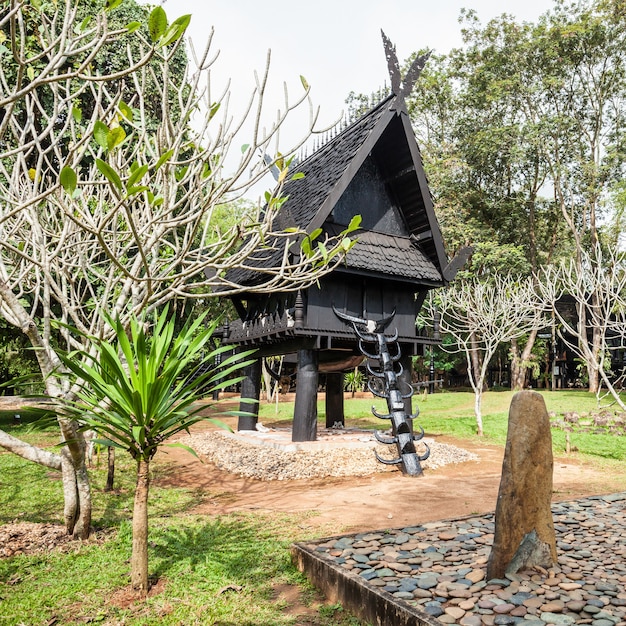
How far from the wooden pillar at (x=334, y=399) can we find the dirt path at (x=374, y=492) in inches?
190

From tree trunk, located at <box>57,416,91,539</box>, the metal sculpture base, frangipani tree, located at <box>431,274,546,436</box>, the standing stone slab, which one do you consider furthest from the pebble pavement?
frangipani tree, located at <box>431,274,546,436</box>

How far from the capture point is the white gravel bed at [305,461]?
9430 millimetres

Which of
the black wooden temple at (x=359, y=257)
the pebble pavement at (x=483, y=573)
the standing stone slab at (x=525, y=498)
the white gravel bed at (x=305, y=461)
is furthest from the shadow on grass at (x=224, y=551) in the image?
the black wooden temple at (x=359, y=257)

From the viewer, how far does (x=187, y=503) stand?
24.3 ft

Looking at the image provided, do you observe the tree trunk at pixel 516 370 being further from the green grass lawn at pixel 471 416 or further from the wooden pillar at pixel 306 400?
the wooden pillar at pixel 306 400

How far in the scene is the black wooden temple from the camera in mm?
10422

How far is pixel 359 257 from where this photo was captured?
34.9 feet

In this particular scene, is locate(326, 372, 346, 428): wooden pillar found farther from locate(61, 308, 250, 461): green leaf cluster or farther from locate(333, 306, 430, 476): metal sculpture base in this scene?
locate(61, 308, 250, 461): green leaf cluster

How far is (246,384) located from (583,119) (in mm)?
26176

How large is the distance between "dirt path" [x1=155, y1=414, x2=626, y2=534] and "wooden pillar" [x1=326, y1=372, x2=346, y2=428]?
4.82 metres

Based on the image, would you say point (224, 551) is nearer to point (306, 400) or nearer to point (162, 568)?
point (162, 568)

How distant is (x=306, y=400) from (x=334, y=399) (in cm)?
485

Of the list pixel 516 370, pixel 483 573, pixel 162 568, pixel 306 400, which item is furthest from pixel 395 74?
pixel 516 370

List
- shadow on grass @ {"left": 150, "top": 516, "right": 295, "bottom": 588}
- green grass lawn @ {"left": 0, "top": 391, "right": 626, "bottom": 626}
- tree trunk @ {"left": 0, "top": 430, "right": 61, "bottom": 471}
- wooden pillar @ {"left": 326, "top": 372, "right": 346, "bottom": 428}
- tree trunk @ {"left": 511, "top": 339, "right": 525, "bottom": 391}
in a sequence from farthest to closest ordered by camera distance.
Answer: tree trunk @ {"left": 511, "top": 339, "right": 525, "bottom": 391}, wooden pillar @ {"left": 326, "top": 372, "right": 346, "bottom": 428}, tree trunk @ {"left": 0, "top": 430, "right": 61, "bottom": 471}, shadow on grass @ {"left": 150, "top": 516, "right": 295, "bottom": 588}, green grass lawn @ {"left": 0, "top": 391, "right": 626, "bottom": 626}
